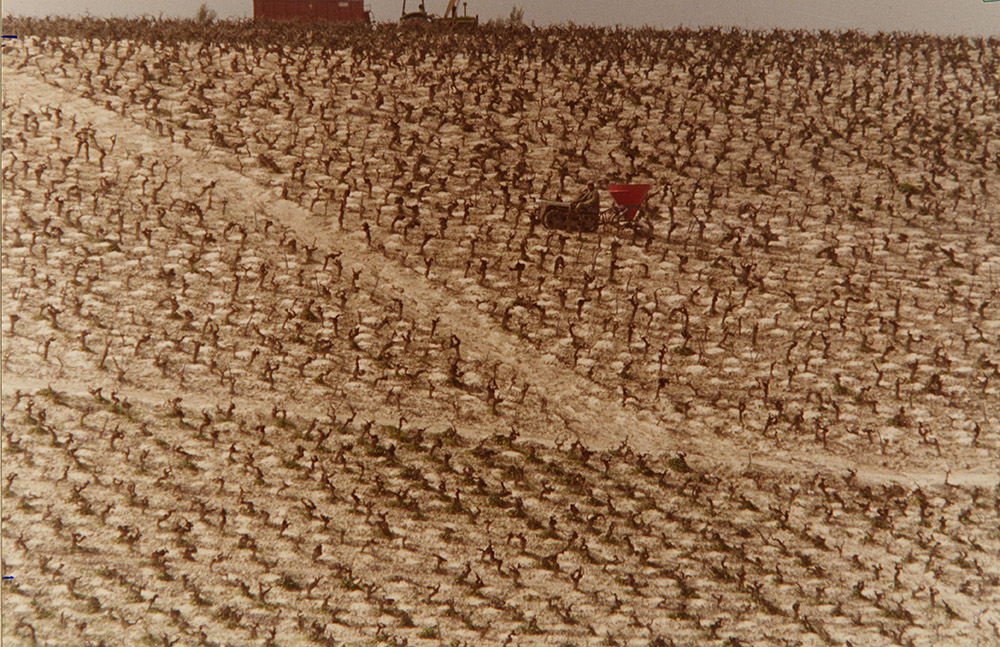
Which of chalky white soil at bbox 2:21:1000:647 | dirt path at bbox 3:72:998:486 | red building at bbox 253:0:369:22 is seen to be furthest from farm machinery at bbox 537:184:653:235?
red building at bbox 253:0:369:22

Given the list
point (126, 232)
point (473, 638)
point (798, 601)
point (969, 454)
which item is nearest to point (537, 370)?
point (473, 638)

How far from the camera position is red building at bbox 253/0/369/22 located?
20250 mm

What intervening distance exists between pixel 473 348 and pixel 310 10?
13.1m

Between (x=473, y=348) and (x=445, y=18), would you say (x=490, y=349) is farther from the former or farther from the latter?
(x=445, y=18)

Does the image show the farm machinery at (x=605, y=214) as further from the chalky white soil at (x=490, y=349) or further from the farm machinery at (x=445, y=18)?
the farm machinery at (x=445, y=18)

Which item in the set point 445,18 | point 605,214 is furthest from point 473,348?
point 445,18

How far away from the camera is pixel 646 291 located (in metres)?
13.2

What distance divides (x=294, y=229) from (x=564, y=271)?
17.1ft

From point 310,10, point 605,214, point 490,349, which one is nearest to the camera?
point 490,349

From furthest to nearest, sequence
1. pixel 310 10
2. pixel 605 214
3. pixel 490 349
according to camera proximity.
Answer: pixel 310 10, pixel 605 214, pixel 490 349

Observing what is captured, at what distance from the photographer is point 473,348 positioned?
40.8ft

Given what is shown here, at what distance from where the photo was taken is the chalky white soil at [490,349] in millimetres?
10031

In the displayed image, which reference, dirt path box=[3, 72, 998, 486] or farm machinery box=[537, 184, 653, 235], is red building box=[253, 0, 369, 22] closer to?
dirt path box=[3, 72, 998, 486]

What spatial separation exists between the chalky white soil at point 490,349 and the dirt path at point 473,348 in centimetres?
6
